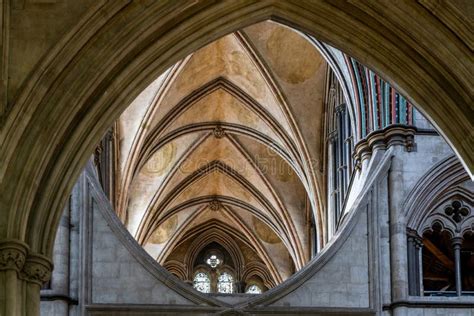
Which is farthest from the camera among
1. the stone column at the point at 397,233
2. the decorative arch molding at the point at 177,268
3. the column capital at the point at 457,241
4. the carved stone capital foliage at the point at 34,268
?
the decorative arch molding at the point at 177,268

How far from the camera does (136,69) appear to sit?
19.3 m

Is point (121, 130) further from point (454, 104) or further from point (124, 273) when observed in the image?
point (454, 104)

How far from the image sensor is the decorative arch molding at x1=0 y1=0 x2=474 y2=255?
18016mm

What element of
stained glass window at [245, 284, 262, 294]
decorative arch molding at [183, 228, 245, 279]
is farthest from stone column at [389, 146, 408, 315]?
decorative arch molding at [183, 228, 245, 279]

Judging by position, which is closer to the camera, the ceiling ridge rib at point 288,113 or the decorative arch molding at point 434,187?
the decorative arch molding at point 434,187

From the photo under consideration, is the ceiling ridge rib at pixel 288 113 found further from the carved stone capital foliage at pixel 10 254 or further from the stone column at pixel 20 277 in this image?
the carved stone capital foliage at pixel 10 254

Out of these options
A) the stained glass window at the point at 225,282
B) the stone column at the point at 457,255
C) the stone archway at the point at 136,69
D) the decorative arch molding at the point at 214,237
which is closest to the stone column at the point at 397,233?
the stone column at the point at 457,255

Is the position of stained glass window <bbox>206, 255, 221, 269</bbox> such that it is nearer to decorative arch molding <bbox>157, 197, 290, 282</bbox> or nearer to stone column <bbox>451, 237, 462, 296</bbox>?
decorative arch molding <bbox>157, 197, 290, 282</bbox>

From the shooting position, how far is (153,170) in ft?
115

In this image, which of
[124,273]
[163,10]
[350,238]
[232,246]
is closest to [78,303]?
[124,273]

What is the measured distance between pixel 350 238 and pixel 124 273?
11.0 ft

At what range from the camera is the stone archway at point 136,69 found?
59.1 ft

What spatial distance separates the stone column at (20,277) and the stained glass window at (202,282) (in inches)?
836

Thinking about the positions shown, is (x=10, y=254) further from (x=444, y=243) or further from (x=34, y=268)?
(x=444, y=243)
